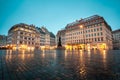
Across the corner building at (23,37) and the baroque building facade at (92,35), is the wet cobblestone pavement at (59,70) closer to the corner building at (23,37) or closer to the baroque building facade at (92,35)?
the baroque building facade at (92,35)

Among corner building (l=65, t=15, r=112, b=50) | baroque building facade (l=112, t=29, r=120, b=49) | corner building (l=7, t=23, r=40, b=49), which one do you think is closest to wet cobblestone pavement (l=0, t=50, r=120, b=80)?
corner building (l=65, t=15, r=112, b=50)

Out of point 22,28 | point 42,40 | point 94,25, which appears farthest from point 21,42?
point 94,25

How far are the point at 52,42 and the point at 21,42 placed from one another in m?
41.6

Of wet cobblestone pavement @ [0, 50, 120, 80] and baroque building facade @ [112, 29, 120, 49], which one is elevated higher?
baroque building facade @ [112, 29, 120, 49]

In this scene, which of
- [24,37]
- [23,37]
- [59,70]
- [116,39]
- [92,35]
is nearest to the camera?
[59,70]

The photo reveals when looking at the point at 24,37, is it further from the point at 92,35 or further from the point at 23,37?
the point at 92,35

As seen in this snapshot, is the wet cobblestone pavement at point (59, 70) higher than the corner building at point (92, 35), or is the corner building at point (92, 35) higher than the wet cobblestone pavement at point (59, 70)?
the corner building at point (92, 35)

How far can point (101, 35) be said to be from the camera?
54.4m

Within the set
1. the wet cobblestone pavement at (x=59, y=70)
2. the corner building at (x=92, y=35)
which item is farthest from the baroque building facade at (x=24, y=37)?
the wet cobblestone pavement at (x=59, y=70)

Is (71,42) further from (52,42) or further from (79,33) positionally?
(52,42)

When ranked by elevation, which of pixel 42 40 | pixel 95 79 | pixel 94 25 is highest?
pixel 94 25

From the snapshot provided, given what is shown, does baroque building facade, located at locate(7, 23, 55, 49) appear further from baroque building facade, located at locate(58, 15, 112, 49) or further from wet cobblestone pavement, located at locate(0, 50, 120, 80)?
wet cobblestone pavement, located at locate(0, 50, 120, 80)

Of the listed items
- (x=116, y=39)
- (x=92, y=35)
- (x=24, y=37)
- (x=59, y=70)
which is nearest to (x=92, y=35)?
(x=92, y=35)

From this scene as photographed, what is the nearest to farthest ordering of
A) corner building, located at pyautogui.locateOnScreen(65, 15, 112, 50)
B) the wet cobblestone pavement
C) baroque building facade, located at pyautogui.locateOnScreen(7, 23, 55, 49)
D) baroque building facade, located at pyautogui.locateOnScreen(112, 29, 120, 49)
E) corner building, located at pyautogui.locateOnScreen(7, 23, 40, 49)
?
the wet cobblestone pavement → corner building, located at pyautogui.locateOnScreen(65, 15, 112, 50) → corner building, located at pyautogui.locateOnScreen(7, 23, 40, 49) → baroque building facade, located at pyautogui.locateOnScreen(7, 23, 55, 49) → baroque building facade, located at pyautogui.locateOnScreen(112, 29, 120, 49)
